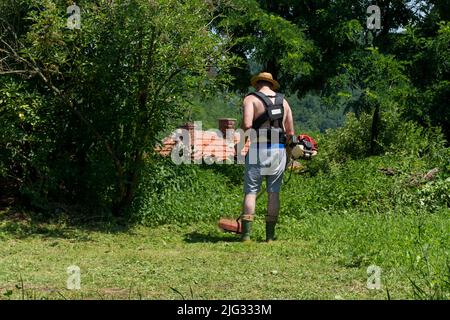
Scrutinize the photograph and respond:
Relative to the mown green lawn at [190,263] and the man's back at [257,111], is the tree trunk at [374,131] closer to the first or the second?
the mown green lawn at [190,263]

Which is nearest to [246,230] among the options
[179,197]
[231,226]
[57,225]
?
[231,226]

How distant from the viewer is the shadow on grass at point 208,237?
8492 millimetres

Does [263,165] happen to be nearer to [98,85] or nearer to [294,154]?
[294,154]

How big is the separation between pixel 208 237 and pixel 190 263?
186 centimetres

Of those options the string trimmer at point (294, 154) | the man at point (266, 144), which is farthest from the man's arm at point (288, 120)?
the string trimmer at point (294, 154)

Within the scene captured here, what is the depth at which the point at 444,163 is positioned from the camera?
1190 centimetres

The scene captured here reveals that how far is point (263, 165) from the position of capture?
8234mm

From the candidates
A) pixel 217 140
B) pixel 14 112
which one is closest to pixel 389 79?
pixel 217 140

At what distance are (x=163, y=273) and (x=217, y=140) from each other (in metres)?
9.54

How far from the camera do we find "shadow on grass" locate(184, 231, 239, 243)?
8492mm

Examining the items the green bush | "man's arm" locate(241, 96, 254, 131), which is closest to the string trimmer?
"man's arm" locate(241, 96, 254, 131)

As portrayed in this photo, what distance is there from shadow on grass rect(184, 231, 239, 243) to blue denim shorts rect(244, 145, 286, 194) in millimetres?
692

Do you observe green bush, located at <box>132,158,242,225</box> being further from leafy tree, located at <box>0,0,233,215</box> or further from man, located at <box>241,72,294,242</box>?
man, located at <box>241,72,294,242</box>

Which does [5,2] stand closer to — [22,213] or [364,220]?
[22,213]
